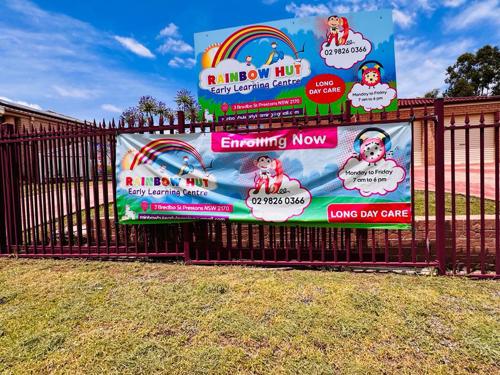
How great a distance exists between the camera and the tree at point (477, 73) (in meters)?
37.8

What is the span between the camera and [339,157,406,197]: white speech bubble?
371 cm

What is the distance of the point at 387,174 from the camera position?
12.2ft

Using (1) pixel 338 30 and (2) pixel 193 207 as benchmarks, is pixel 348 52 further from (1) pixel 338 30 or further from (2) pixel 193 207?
(2) pixel 193 207

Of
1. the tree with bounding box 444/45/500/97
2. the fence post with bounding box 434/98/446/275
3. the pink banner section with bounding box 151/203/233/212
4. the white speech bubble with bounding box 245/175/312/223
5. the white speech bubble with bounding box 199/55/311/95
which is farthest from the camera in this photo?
the tree with bounding box 444/45/500/97

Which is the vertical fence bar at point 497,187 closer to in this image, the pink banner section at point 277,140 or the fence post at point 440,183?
the fence post at point 440,183

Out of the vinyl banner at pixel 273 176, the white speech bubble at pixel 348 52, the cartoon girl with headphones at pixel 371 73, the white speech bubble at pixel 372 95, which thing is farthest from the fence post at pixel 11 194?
the cartoon girl with headphones at pixel 371 73

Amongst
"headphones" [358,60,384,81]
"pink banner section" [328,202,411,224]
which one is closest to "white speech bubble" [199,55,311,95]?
"headphones" [358,60,384,81]

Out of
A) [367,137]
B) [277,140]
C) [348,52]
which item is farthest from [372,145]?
[348,52]

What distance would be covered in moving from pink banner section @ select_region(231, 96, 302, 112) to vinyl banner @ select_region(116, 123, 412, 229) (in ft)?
6.79

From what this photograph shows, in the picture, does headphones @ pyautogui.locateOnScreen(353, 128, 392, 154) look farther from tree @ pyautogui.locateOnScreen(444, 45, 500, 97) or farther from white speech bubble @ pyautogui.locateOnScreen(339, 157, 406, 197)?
tree @ pyautogui.locateOnScreen(444, 45, 500, 97)

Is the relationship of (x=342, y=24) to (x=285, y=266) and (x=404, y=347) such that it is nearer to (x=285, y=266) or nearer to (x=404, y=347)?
(x=285, y=266)

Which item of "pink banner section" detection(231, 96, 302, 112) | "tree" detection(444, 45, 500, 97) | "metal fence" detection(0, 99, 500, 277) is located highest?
"tree" detection(444, 45, 500, 97)

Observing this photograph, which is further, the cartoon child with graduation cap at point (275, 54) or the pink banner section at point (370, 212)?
the cartoon child with graduation cap at point (275, 54)

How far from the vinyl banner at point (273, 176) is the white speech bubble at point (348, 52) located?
2.38 meters
